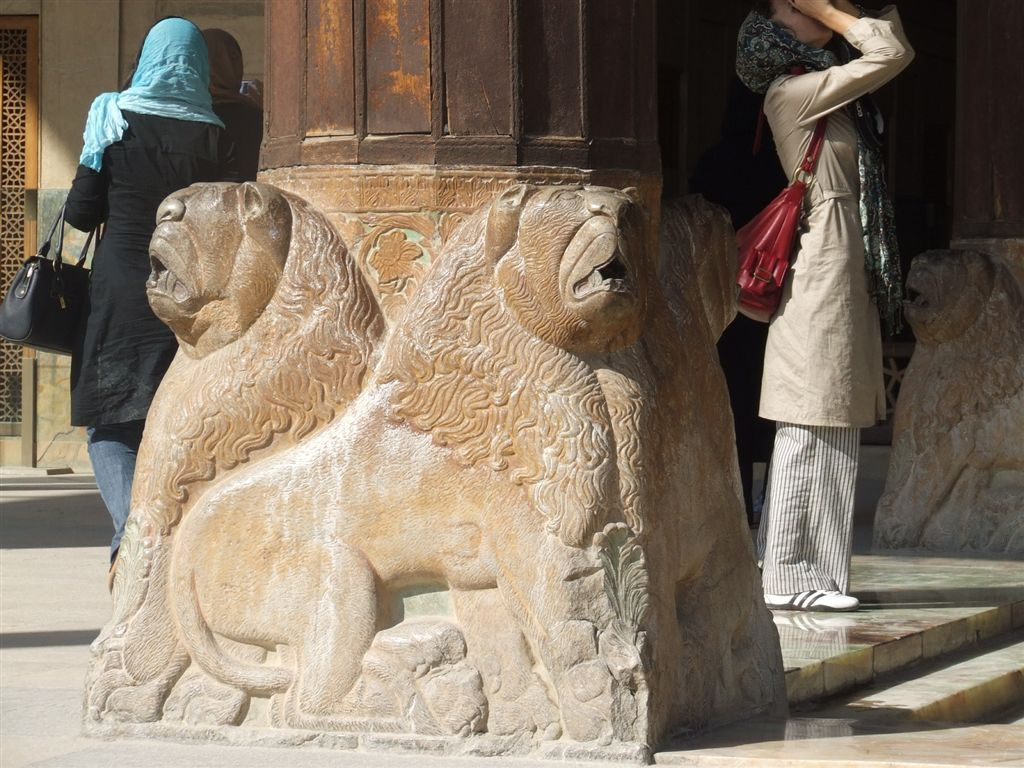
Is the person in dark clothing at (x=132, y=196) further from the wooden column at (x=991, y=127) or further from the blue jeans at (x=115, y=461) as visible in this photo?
the wooden column at (x=991, y=127)

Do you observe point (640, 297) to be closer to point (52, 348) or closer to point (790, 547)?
point (790, 547)

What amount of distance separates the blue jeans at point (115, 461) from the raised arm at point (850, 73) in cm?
216

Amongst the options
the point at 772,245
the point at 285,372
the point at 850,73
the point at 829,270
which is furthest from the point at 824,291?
the point at 285,372

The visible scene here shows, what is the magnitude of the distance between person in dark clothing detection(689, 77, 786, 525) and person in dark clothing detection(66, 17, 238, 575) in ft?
6.56

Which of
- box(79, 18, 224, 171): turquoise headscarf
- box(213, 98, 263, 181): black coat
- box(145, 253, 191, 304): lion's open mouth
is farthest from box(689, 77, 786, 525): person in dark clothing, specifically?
box(145, 253, 191, 304): lion's open mouth

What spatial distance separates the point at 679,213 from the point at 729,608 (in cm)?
87

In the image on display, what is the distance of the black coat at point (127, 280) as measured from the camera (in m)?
5.96

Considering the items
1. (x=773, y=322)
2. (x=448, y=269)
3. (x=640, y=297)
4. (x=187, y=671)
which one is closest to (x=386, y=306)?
(x=448, y=269)

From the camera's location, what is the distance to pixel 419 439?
13.2ft

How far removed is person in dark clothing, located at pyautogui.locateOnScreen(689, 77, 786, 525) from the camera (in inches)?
A: 297

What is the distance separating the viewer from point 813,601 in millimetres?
5766

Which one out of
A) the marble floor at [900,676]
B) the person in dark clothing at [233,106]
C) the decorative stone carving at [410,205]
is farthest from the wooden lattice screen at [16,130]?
the decorative stone carving at [410,205]

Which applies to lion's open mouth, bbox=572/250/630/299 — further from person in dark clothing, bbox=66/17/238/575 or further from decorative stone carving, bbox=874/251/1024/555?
decorative stone carving, bbox=874/251/1024/555

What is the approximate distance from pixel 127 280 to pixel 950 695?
2.66 metres
